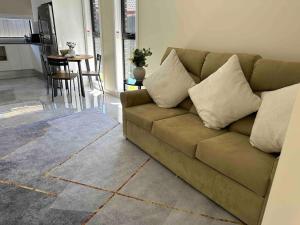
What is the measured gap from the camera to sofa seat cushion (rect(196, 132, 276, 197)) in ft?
4.57

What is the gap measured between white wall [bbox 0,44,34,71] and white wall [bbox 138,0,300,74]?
408 centimetres

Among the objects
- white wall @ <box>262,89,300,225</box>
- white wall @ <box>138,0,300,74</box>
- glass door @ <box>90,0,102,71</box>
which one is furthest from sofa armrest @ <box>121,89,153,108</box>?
glass door @ <box>90,0,102,71</box>

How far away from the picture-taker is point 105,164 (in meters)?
2.24

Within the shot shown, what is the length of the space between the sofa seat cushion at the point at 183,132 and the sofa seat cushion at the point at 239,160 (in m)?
0.08

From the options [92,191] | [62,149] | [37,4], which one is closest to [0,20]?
[37,4]

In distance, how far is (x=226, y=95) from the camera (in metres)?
1.95

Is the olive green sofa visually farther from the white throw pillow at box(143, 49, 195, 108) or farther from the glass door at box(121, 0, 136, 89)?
the glass door at box(121, 0, 136, 89)

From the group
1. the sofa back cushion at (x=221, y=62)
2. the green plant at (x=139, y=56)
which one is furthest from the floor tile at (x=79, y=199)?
the green plant at (x=139, y=56)

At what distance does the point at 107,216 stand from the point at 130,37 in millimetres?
3268

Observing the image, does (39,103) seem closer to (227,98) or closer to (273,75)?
(227,98)

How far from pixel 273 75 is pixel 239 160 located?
83cm

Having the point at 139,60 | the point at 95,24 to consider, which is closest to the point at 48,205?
the point at 139,60

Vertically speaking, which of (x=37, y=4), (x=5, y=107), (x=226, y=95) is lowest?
(x=5, y=107)

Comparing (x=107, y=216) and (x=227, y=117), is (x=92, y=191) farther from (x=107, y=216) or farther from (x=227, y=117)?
(x=227, y=117)
